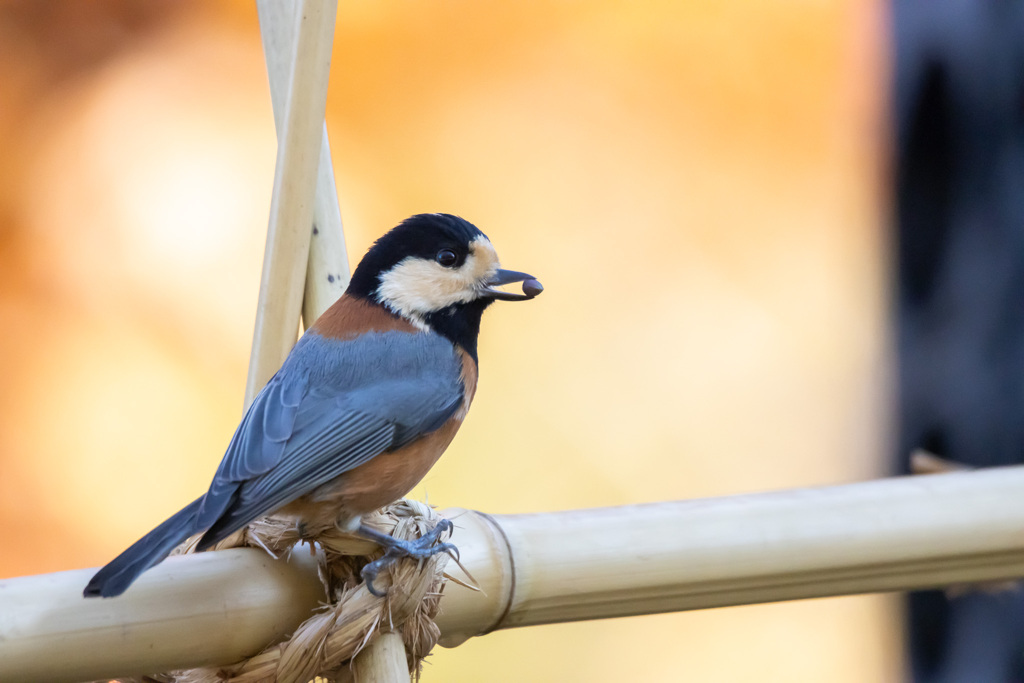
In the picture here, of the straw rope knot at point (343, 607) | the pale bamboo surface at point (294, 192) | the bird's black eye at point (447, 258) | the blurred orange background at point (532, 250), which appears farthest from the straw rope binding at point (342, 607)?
the blurred orange background at point (532, 250)

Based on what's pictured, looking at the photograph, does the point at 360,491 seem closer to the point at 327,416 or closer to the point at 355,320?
the point at 327,416

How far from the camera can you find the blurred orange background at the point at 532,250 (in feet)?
4.37

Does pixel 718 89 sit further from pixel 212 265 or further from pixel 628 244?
pixel 212 265

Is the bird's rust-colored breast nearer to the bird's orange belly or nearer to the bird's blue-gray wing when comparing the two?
the bird's blue-gray wing

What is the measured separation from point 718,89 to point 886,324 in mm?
490

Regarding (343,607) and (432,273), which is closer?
(343,607)

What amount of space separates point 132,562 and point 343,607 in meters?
0.17

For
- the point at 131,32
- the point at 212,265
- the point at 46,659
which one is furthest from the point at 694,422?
the point at 46,659

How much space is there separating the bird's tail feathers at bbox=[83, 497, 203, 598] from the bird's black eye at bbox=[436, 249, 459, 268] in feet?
1.36

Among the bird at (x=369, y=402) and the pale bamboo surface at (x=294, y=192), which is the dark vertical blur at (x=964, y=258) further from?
the pale bamboo surface at (x=294, y=192)

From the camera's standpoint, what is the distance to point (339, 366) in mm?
897

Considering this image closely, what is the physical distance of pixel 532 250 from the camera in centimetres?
152

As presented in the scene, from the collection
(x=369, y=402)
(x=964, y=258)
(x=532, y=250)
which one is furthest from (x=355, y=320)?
(x=964, y=258)

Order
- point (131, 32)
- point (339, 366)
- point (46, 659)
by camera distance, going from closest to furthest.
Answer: point (46, 659) → point (339, 366) → point (131, 32)
